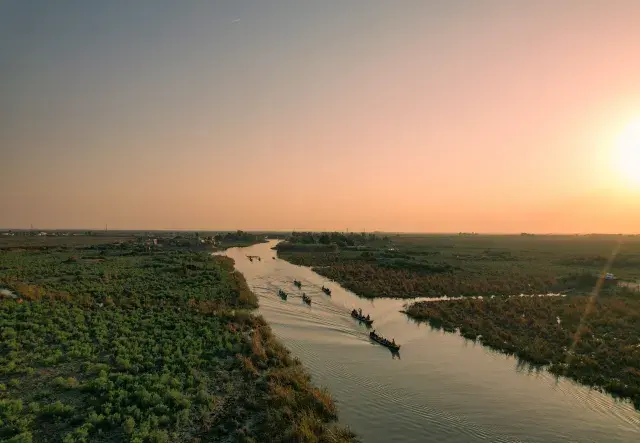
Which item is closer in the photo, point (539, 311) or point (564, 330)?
point (564, 330)

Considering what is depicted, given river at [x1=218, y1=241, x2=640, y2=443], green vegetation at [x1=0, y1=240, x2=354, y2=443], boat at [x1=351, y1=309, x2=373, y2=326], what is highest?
green vegetation at [x1=0, y1=240, x2=354, y2=443]

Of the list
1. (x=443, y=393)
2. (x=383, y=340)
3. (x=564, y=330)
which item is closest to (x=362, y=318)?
(x=383, y=340)

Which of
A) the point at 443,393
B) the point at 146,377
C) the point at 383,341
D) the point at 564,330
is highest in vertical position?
the point at 146,377

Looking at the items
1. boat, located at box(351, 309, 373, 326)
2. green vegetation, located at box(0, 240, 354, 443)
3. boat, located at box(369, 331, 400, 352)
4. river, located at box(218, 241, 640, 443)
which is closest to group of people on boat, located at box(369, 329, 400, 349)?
boat, located at box(369, 331, 400, 352)

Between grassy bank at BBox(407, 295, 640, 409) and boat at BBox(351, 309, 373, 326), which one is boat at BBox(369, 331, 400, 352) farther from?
grassy bank at BBox(407, 295, 640, 409)

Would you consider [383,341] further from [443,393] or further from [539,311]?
[539,311]

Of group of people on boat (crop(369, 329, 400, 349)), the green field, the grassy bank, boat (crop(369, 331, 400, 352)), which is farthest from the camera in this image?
group of people on boat (crop(369, 329, 400, 349))
